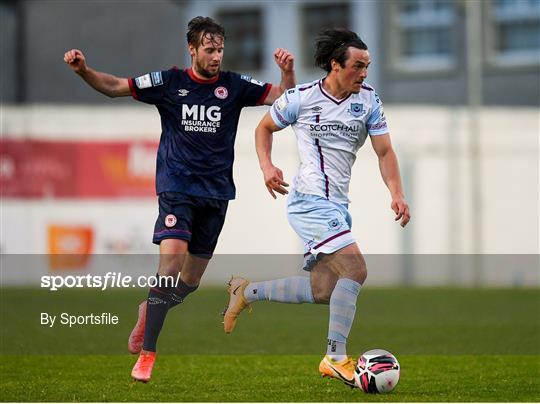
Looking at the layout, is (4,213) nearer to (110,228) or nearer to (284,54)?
(110,228)

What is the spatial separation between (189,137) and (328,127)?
97cm

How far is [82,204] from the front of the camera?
2162 cm

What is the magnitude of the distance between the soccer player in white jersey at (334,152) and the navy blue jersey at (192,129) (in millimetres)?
416

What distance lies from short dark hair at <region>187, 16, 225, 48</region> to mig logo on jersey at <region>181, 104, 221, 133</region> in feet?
1.36

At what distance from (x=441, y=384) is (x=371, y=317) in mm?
6087

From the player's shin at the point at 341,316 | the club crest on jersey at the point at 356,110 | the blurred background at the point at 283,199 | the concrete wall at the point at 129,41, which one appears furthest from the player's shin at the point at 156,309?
the concrete wall at the point at 129,41

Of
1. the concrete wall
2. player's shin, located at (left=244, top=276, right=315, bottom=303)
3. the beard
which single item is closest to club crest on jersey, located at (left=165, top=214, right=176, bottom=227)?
player's shin, located at (left=244, top=276, right=315, bottom=303)

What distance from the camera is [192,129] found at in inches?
324

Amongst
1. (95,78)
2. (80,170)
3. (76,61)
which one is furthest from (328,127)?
(80,170)

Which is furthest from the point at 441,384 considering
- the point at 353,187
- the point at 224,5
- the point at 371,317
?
the point at 224,5

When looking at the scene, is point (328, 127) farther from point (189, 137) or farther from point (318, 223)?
point (189, 137)

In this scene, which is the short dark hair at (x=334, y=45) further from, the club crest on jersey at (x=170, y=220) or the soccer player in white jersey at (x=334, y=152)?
the club crest on jersey at (x=170, y=220)

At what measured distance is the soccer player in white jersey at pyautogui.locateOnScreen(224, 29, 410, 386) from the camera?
25.5 feet

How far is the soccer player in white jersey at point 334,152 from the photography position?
777 centimetres
